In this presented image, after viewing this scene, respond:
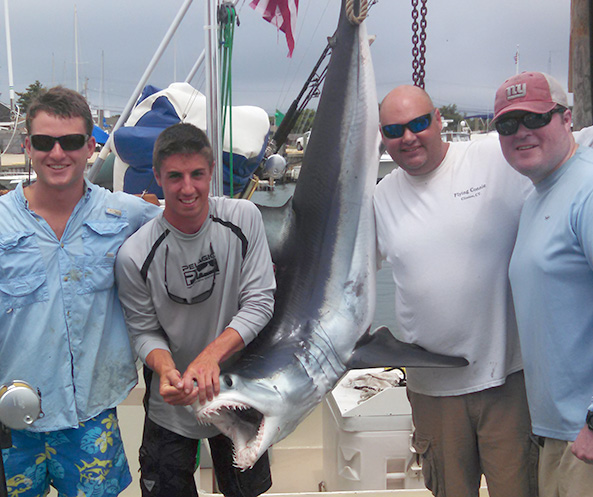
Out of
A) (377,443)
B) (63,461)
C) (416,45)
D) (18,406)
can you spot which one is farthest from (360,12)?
(377,443)

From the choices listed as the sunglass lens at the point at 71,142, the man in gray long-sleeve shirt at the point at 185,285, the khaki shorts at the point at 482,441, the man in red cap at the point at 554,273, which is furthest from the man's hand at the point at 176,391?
the man in red cap at the point at 554,273


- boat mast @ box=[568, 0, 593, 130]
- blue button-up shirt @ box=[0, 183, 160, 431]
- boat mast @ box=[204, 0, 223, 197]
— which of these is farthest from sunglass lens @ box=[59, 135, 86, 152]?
boat mast @ box=[568, 0, 593, 130]

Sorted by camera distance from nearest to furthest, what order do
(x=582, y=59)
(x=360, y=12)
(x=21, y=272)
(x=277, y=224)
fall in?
1. (x=21, y=272)
2. (x=360, y=12)
3. (x=277, y=224)
4. (x=582, y=59)

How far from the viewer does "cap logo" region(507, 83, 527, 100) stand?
194 cm

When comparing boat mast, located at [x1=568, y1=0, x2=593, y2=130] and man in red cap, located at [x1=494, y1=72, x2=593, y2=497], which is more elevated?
boat mast, located at [x1=568, y1=0, x2=593, y2=130]

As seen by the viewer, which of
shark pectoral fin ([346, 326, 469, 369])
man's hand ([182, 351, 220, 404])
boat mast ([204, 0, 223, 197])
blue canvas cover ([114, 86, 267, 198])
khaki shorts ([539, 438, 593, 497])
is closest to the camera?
khaki shorts ([539, 438, 593, 497])

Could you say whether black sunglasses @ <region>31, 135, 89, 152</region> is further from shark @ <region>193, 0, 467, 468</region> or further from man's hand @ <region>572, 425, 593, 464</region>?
man's hand @ <region>572, 425, 593, 464</region>

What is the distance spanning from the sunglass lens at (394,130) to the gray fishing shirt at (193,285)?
1.82 feet

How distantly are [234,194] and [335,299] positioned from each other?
4.88 feet

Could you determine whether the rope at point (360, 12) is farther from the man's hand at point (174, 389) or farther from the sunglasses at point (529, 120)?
the man's hand at point (174, 389)

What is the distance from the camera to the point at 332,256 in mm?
2578

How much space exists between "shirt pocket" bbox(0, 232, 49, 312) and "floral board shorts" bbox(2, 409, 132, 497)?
0.44 m

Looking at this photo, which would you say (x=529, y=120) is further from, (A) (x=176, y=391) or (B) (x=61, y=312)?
(B) (x=61, y=312)

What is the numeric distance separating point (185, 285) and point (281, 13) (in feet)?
5.13
